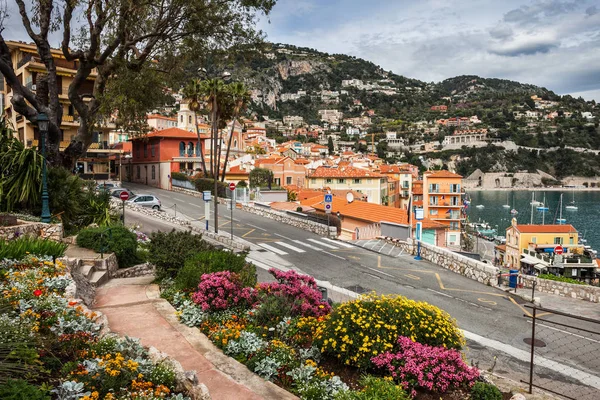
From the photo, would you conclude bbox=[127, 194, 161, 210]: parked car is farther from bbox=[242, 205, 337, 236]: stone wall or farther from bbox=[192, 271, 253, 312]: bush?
bbox=[192, 271, 253, 312]: bush

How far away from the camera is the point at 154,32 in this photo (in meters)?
17.3

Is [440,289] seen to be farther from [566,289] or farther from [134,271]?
[134,271]

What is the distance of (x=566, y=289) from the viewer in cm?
2047

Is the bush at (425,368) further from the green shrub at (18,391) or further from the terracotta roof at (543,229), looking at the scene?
the terracotta roof at (543,229)

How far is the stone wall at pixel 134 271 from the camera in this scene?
13.2 meters

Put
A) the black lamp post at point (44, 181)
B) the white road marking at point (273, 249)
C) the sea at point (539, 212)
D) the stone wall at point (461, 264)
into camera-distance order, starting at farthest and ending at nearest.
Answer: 1. the sea at point (539, 212)
2. the white road marking at point (273, 249)
3. the stone wall at point (461, 264)
4. the black lamp post at point (44, 181)

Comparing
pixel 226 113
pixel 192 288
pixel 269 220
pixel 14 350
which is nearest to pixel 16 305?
pixel 14 350

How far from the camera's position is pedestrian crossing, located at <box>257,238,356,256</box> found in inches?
915

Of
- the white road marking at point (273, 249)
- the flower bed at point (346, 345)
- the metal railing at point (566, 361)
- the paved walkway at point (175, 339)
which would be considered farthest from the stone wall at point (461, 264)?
the paved walkway at point (175, 339)

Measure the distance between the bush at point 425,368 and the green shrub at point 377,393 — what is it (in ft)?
1.07

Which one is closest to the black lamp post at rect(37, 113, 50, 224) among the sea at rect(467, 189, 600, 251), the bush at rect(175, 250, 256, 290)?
the bush at rect(175, 250, 256, 290)

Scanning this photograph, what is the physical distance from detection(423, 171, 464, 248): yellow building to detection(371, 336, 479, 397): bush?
201ft

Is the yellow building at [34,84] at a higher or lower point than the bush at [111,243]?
higher

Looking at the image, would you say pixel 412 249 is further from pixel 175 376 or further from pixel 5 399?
pixel 5 399
